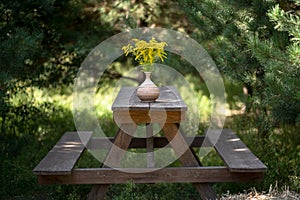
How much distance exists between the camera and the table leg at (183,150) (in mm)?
4074

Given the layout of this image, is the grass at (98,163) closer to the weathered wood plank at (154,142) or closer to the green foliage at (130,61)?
the green foliage at (130,61)

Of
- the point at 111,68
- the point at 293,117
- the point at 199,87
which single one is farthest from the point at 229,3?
the point at 199,87

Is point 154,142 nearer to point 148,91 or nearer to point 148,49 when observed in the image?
point 148,91

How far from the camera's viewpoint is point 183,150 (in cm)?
412

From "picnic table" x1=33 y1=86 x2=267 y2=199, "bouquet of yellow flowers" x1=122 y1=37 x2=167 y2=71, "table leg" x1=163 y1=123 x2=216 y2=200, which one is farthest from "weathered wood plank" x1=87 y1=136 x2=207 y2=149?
"bouquet of yellow flowers" x1=122 y1=37 x2=167 y2=71

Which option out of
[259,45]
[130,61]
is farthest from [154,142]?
[259,45]

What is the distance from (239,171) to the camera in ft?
12.6

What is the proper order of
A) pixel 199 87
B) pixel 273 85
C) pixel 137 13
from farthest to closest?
1. pixel 199 87
2. pixel 137 13
3. pixel 273 85

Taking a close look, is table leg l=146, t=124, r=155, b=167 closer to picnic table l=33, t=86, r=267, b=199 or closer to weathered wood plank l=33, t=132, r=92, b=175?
picnic table l=33, t=86, r=267, b=199

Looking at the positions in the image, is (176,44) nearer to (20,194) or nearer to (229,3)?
(229,3)

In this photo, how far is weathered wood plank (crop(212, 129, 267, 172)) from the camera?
3.84 m

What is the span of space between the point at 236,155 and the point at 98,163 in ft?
5.59

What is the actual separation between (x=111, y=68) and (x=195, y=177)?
345 cm

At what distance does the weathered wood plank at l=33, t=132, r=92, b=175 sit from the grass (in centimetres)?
31
